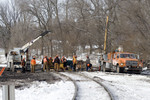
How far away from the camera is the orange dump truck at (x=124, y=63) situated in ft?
71.5

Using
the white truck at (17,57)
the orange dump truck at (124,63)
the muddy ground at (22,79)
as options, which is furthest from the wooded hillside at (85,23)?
the muddy ground at (22,79)

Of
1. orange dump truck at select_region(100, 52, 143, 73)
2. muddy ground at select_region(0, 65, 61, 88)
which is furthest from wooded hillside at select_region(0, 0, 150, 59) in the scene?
muddy ground at select_region(0, 65, 61, 88)

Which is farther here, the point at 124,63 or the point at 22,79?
the point at 124,63

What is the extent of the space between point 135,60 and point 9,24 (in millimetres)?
51762

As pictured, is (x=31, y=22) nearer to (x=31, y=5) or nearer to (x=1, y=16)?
(x=31, y=5)

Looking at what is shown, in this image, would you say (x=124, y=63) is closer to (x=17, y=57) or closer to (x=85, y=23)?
(x=17, y=57)

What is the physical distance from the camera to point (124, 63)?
2172 centimetres

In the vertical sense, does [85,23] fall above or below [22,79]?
above

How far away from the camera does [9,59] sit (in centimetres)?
2316

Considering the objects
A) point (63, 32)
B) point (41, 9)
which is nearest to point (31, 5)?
point (41, 9)

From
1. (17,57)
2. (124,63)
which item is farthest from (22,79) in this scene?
(124,63)

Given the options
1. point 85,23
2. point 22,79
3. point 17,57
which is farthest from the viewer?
point 85,23

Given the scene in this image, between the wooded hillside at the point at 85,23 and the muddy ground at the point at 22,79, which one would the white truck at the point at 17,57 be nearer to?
the muddy ground at the point at 22,79

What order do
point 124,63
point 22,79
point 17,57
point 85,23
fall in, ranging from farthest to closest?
1. point 85,23
2. point 17,57
3. point 124,63
4. point 22,79
